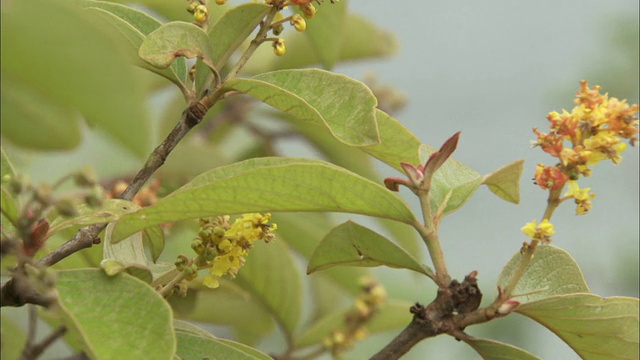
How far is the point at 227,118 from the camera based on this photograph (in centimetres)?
168

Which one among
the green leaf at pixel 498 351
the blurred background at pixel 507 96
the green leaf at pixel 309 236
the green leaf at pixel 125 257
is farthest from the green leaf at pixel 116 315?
the blurred background at pixel 507 96

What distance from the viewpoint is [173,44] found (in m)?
0.57

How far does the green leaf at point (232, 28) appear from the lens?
615 millimetres

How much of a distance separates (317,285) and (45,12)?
3.30ft

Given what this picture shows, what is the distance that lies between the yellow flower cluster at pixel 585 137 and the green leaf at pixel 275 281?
506mm

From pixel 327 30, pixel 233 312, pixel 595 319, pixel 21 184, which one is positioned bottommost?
pixel 233 312

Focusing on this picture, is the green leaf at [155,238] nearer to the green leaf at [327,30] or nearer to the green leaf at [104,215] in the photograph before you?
the green leaf at [104,215]

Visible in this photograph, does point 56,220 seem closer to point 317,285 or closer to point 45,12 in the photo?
point 45,12

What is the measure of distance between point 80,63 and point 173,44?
0.39ft

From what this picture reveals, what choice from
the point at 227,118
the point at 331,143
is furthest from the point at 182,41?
the point at 227,118

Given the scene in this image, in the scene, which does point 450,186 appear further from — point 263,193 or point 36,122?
point 36,122

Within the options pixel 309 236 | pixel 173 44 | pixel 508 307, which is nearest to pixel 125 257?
pixel 173 44

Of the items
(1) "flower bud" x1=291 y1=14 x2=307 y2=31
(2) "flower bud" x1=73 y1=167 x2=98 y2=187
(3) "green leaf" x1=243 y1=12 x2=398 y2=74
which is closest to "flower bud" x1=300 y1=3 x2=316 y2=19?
(1) "flower bud" x1=291 y1=14 x2=307 y2=31

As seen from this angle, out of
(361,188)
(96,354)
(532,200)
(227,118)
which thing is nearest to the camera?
(96,354)
